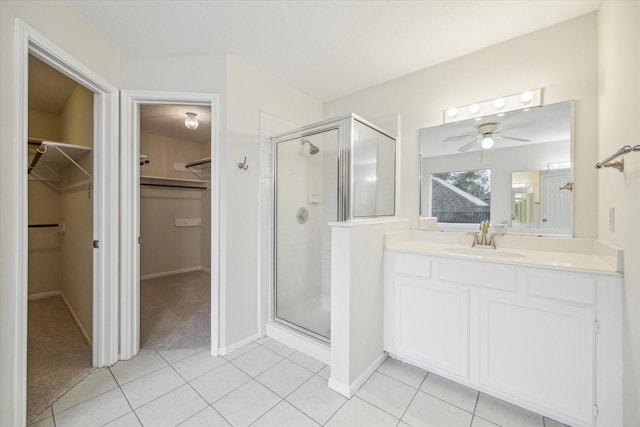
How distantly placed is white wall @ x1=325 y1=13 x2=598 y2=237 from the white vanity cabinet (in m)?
0.70

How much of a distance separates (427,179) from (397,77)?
42.2 inches

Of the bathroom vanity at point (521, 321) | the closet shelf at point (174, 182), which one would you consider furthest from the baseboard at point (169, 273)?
the bathroom vanity at point (521, 321)

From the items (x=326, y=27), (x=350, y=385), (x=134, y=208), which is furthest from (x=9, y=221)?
(x=326, y=27)

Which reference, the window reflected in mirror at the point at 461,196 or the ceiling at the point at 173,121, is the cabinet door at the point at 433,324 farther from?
the ceiling at the point at 173,121

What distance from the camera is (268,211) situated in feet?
8.18

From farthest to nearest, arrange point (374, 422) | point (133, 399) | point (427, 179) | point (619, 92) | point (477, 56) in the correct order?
point (427, 179) → point (477, 56) → point (133, 399) → point (374, 422) → point (619, 92)

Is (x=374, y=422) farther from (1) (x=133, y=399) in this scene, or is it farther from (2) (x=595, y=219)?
(2) (x=595, y=219)

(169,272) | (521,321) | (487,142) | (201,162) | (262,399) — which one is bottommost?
(262,399)

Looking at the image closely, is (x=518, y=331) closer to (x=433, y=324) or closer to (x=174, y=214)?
(x=433, y=324)

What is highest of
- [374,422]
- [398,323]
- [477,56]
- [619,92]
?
[477,56]

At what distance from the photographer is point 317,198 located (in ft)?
8.89

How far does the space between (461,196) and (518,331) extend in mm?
1120

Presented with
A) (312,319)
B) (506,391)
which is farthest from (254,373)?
(506,391)

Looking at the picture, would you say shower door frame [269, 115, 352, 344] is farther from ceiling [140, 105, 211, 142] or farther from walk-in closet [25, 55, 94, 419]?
walk-in closet [25, 55, 94, 419]
